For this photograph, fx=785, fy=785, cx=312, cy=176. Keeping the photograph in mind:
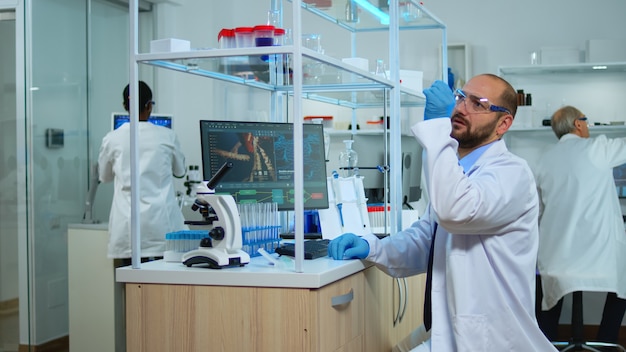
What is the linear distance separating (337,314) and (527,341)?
560 mm

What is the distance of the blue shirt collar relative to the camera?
8.07 ft

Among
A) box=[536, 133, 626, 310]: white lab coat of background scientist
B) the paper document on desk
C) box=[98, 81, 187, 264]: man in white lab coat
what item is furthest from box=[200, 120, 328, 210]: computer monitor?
box=[536, 133, 626, 310]: white lab coat of background scientist

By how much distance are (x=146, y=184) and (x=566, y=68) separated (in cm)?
312

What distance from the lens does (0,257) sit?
4.29 metres

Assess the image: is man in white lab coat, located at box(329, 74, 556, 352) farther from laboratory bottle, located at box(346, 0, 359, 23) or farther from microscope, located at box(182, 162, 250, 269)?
laboratory bottle, located at box(346, 0, 359, 23)

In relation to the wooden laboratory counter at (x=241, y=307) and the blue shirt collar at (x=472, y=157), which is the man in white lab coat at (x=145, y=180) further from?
the blue shirt collar at (x=472, y=157)

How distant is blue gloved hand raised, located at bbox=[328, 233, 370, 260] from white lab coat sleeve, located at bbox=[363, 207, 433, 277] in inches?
1.6

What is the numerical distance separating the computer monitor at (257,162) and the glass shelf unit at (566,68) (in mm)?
2995

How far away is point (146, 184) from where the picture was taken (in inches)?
159

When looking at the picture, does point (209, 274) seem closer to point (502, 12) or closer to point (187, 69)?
point (187, 69)

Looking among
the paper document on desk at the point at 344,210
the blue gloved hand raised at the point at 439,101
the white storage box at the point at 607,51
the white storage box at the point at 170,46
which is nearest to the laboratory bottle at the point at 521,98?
the white storage box at the point at 607,51

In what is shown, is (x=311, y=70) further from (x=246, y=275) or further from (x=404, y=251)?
(x=246, y=275)

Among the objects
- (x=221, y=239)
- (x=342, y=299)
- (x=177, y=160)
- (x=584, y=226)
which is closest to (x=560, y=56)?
(x=584, y=226)

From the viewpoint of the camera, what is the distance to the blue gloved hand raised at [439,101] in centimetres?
255
